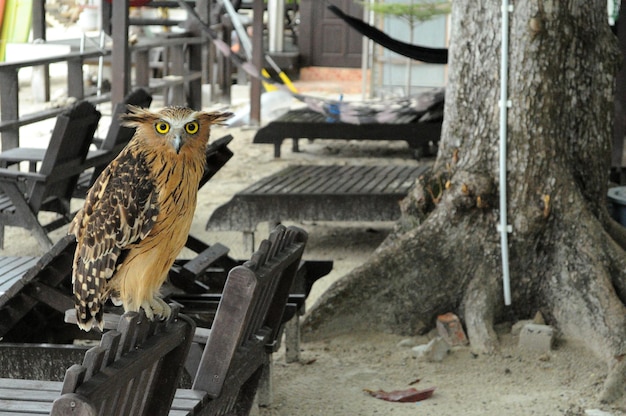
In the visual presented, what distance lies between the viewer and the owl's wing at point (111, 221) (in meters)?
2.95

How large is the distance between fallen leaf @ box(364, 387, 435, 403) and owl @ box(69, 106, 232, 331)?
61.6 inches

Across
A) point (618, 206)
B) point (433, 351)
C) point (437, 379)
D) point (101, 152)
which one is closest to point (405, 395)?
point (437, 379)

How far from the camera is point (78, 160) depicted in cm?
651

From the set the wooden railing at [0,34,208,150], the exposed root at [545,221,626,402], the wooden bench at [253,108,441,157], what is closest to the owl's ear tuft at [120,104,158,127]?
the exposed root at [545,221,626,402]

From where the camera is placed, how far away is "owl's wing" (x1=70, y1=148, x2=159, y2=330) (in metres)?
2.95

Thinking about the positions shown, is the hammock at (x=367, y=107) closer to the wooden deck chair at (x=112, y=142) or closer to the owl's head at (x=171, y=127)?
the wooden deck chair at (x=112, y=142)

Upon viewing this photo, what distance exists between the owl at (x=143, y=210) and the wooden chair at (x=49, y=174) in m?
3.06

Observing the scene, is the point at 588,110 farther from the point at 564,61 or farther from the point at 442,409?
the point at 442,409

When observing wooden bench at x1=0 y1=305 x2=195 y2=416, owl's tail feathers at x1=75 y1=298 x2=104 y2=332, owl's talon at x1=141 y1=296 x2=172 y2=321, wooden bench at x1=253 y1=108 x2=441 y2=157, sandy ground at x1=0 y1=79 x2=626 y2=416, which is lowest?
sandy ground at x1=0 y1=79 x2=626 y2=416

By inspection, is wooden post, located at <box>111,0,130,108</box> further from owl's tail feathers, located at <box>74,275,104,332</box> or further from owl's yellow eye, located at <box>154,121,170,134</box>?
owl's yellow eye, located at <box>154,121,170,134</box>

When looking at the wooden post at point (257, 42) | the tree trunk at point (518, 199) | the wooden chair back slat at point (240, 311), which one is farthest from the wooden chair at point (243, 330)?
the wooden post at point (257, 42)

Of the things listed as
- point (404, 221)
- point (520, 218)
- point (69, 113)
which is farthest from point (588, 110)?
point (69, 113)

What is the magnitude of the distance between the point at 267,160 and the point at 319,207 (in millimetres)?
3978

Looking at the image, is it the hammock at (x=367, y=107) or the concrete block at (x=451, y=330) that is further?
the hammock at (x=367, y=107)
